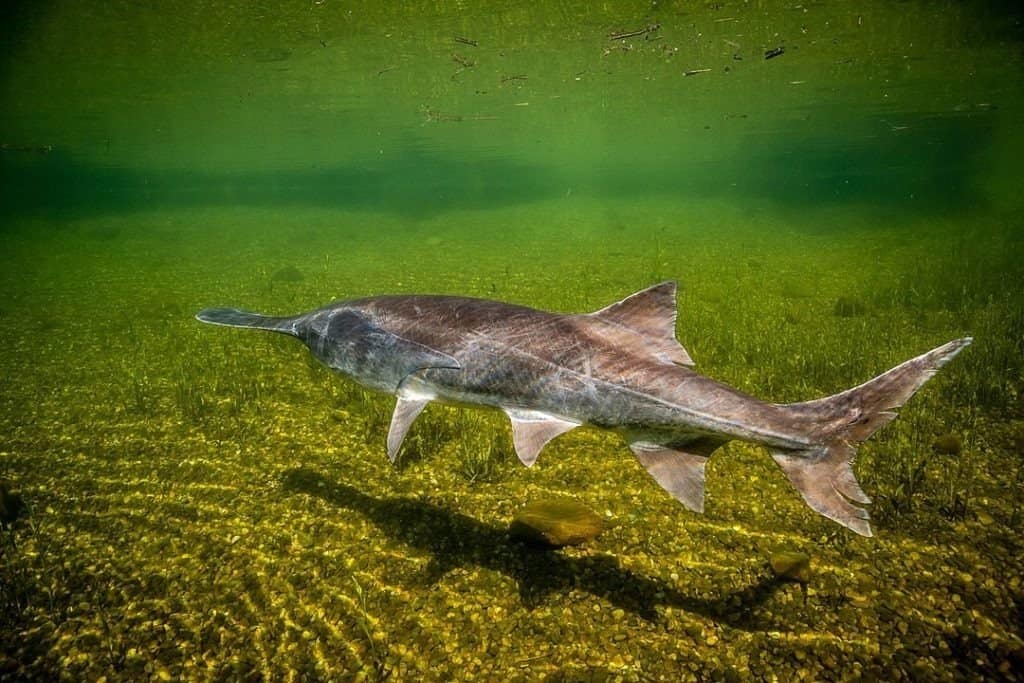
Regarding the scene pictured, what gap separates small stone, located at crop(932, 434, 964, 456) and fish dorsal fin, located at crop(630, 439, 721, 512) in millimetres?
4775

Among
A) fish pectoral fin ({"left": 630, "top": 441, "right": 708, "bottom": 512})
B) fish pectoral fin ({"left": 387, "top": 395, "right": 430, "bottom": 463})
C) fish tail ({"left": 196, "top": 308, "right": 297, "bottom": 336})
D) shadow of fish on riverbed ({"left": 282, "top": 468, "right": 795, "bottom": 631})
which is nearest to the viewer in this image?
fish pectoral fin ({"left": 630, "top": 441, "right": 708, "bottom": 512})

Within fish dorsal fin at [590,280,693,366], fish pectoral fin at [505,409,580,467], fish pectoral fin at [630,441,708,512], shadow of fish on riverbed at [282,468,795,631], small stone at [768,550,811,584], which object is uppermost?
fish dorsal fin at [590,280,693,366]

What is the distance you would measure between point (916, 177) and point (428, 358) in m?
171

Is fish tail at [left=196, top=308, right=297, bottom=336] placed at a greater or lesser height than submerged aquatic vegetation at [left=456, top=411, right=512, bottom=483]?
greater

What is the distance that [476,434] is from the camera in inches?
255

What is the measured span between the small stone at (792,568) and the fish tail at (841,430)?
1709 mm

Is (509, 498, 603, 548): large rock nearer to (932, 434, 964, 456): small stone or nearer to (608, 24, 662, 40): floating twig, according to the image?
(932, 434, 964, 456): small stone

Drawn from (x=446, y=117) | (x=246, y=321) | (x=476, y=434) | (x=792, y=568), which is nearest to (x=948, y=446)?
A: (x=792, y=568)

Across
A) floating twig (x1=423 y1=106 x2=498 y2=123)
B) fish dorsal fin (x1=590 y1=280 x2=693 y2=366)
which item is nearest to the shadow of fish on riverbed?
fish dorsal fin (x1=590 y1=280 x2=693 y2=366)

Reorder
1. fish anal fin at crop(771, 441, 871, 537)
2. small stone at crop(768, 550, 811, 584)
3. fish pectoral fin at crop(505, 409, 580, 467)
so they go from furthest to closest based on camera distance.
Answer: small stone at crop(768, 550, 811, 584) < fish pectoral fin at crop(505, 409, 580, 467) < fish anal fin at crop(771, 441, 871, 537)

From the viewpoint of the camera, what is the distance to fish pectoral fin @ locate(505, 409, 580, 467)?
9.84 feet

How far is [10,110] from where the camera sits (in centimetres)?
3359

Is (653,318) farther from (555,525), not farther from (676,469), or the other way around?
(555,525)

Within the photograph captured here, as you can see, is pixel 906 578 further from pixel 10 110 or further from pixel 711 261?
pixel 10 110
